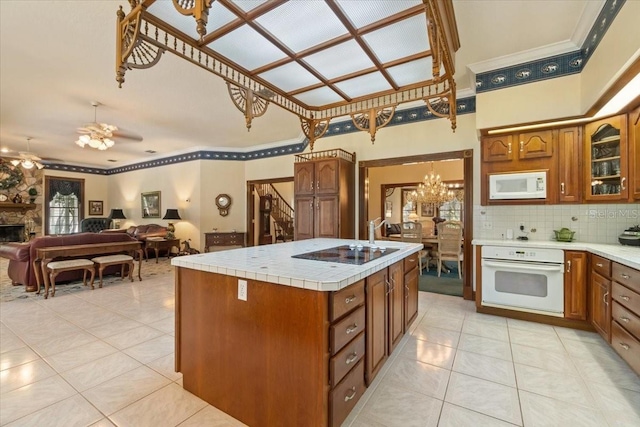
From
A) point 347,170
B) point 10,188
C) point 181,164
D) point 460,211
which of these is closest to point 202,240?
point 181,164

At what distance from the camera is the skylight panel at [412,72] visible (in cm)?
218

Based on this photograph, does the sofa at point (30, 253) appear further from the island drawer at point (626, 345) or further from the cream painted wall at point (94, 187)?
the island drawer at point (626, 345)

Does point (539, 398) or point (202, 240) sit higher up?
point (202, 240)

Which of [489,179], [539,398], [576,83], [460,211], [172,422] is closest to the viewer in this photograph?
[172,422]

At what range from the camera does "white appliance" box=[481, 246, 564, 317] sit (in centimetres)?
294

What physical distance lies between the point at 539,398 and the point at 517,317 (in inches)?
63.1

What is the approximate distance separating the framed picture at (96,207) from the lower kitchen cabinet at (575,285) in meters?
12.5

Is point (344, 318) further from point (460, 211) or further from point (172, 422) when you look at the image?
point (460, 211)

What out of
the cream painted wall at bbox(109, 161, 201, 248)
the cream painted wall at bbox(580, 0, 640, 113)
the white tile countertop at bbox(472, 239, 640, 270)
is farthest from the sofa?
the cream painted wall at bbox(580, 0, 640, 113)

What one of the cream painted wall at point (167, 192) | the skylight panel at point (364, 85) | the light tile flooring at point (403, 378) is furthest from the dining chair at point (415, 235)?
the cream painted wall at point (167, 192)

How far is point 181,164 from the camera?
789cm

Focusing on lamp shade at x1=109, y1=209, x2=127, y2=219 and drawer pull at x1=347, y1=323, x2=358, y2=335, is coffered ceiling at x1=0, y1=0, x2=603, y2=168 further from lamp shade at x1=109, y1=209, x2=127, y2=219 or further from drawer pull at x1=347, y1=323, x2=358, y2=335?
lamp shade at x1=109, y1=209, x2=127, y2=219

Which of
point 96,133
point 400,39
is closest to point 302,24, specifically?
point 400,39

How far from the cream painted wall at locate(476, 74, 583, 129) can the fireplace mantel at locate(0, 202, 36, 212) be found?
11.7m
